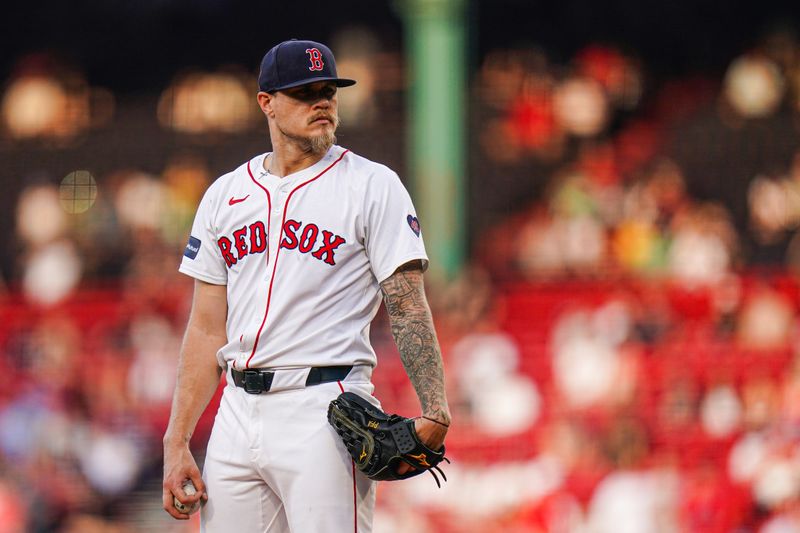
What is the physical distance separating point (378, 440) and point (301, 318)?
0.39m

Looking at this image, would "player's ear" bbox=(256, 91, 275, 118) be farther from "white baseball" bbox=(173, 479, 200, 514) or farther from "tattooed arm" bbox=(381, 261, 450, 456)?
→ "white baseball" bbox=(173, 479, 200, 514)

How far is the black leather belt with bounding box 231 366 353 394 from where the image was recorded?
11.6 ft

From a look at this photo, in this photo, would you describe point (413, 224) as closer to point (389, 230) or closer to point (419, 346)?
point (389, 230)

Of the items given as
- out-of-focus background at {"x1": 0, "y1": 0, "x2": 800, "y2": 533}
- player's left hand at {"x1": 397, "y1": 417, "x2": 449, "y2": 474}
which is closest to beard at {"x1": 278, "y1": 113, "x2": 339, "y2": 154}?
player's left hand at {"x1": 397, "y1": 417, "x2": 449, "y2": 474}

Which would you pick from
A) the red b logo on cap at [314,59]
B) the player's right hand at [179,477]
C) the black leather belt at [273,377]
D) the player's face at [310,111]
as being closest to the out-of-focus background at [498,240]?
the player's right hand at [179,477]

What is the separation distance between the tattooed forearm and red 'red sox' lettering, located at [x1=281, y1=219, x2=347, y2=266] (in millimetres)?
161

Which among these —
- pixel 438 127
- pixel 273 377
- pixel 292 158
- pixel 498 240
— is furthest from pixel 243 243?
pixel 498 240

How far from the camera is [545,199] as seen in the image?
12.7 meters

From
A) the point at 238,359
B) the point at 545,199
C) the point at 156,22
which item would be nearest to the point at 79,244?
the point at 156,22

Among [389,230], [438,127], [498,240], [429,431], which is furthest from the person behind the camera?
[498,240]

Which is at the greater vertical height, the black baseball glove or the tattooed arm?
the tattooed arm

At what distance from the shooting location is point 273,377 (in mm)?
3531

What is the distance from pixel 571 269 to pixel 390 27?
11.6ft

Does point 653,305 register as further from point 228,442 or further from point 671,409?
point 228,442
